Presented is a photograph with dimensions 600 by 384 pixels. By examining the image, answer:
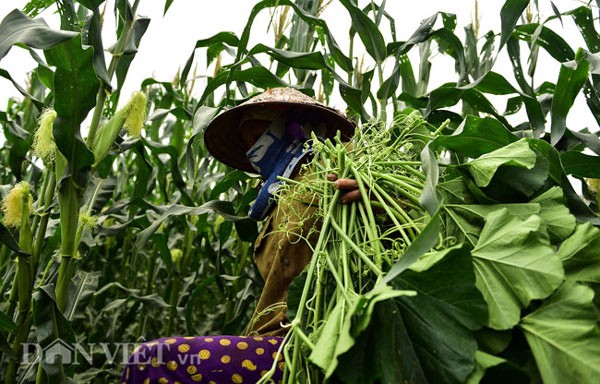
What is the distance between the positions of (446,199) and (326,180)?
0.87ft

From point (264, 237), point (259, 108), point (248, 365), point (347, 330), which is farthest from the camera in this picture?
point (259, 108)

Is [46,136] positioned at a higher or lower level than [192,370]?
higher

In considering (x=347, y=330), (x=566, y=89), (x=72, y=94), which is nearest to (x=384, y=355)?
(x=347, y=330)

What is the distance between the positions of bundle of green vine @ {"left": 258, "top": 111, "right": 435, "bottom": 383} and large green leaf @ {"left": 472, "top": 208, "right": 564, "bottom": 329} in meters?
0.15

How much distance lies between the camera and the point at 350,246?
1.11 m

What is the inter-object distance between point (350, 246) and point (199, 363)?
1.64ft

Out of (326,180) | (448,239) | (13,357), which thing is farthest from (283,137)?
(13,357)

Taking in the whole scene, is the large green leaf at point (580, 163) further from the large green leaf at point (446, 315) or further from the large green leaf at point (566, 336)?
the large green leaf at point (446, 315)

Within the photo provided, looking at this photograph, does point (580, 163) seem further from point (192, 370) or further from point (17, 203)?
point (17, 203)

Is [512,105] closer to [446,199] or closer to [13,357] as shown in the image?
[446,199]

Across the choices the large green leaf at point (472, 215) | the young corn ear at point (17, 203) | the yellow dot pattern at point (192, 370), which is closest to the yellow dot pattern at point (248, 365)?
the yellow dot pattern at point (192, 370)

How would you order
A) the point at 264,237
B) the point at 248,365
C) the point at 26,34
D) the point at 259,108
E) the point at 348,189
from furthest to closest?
the point at 259,108, the point at 264,237, the point at 26,34, the point at 248,365, the point at 348,189

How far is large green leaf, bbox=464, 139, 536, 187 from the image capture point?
43.6 inches

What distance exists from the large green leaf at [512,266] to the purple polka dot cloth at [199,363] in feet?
1.76
